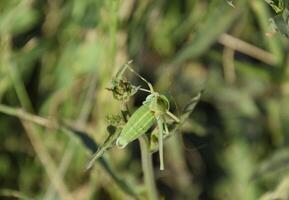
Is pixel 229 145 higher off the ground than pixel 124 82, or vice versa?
pixel 229 145

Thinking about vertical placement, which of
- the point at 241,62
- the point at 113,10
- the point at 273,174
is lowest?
the point at 273,174

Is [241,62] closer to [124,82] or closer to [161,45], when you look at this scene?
[161,45]

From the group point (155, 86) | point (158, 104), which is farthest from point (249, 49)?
point (158, 104)

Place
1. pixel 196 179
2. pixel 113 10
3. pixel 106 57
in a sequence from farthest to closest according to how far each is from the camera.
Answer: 1. pixel 196 179
2. pixel 106 57
3. pixel 113 10

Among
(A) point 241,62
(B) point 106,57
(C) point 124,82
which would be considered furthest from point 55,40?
(C) point 124,82

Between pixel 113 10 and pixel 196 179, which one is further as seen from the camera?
pixel 196 179

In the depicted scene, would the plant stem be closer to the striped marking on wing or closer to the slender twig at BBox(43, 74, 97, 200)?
the striped marking on wing

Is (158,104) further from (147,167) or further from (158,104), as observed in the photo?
(147,167)
